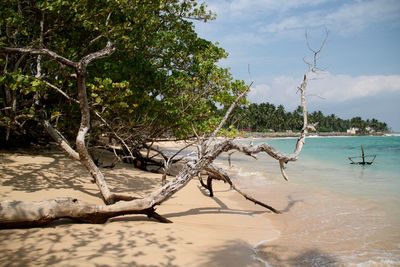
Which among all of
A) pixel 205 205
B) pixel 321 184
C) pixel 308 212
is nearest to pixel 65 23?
pixel 205 205

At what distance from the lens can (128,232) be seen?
619 cm

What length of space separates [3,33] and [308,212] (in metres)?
10.6

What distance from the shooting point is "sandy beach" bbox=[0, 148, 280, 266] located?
5.02 meters

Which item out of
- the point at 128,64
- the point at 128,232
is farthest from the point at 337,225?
the point at 128,64

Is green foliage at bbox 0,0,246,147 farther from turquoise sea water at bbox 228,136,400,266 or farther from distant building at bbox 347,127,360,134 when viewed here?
distant building at bbox 347,127,360,134

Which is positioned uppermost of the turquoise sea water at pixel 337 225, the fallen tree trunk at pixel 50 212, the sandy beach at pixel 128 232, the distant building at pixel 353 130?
the distant building at pixel 353 130

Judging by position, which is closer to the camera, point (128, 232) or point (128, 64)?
point (128, 232)

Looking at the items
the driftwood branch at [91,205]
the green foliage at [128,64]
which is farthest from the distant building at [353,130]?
the driftwood branch at [91,205]

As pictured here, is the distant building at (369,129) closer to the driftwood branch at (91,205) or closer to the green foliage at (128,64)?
the green foliage at (128,64)

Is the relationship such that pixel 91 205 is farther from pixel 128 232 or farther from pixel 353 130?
pixel 353 130

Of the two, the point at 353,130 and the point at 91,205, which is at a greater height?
the point at 353,130

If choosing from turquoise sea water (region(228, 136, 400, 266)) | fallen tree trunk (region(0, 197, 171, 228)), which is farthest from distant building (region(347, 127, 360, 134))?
fallen tree trunk (region(0, 197, 171, 228))

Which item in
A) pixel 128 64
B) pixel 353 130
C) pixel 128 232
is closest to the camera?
pixel 128 232

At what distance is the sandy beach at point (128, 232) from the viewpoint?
16.5ft
